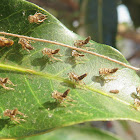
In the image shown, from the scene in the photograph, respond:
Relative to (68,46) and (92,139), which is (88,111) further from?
(92,139)

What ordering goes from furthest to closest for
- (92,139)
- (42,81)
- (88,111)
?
(92,139) → (42,81) → (88,111)

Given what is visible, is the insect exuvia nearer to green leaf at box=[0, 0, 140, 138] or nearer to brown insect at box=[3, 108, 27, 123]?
green leaf at box=[0, 0, 140, 138]

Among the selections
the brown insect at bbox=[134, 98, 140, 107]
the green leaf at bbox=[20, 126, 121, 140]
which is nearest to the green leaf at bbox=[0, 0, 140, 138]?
the brown insect at bbox=[134, 98, 140, 107]

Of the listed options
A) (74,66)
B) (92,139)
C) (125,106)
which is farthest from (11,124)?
(92,139)

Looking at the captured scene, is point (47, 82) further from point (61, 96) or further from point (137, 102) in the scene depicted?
point (137, 102)

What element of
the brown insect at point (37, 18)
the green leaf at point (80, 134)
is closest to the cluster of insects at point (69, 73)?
the brown insect at point (37, 18)

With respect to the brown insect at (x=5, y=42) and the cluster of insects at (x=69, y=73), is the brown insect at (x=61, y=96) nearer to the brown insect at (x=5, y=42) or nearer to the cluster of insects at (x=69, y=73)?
the cluster of insects at (x=69, y=73)
